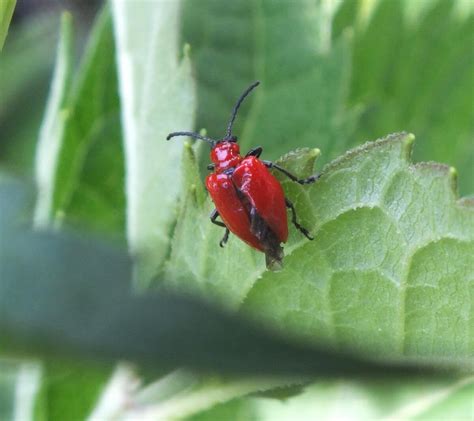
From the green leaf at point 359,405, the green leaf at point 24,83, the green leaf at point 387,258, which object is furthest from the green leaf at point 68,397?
the green leaf at point 24,83

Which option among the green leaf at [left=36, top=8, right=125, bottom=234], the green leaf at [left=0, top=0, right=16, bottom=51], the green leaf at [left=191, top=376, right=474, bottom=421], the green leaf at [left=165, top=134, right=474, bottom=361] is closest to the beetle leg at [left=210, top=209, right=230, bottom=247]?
the green leaf at [left=165, top=134, right=474, bottom=361]

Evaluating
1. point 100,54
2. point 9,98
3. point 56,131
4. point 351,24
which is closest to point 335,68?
point 351,24

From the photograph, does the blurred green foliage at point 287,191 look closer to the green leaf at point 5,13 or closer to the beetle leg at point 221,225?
the beetle leg at point 221,225

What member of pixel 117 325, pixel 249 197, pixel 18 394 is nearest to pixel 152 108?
pixel 249 197

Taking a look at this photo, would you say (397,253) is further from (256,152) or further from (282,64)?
(282,64)

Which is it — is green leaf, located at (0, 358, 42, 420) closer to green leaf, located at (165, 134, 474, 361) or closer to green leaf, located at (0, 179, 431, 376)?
green leaf, located at (165, 134, 474, 361)
